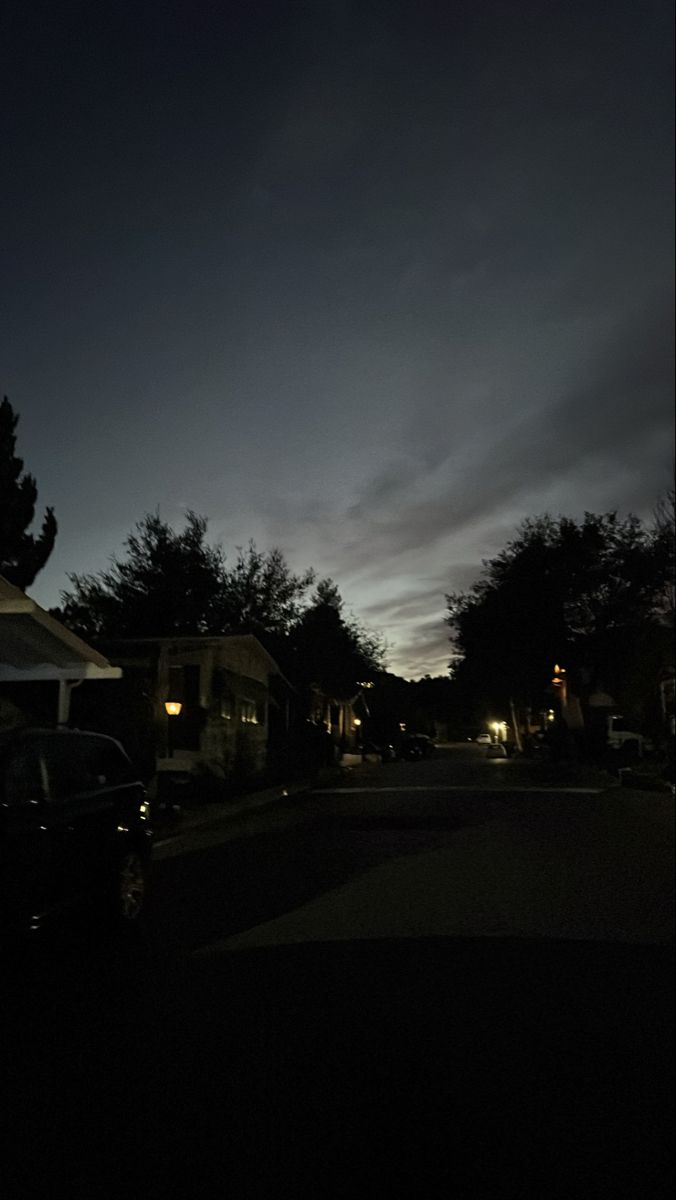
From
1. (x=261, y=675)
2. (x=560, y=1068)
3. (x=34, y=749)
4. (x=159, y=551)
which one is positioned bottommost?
(x=560, y=1068)

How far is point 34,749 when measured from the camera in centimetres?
759

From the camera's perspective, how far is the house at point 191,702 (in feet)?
83.3

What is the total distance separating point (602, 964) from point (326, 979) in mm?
1968

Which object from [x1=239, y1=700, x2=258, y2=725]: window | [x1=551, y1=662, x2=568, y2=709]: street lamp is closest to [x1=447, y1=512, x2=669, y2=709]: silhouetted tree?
[x1=551, y1=662, x2=568, y2=709]: street lamp

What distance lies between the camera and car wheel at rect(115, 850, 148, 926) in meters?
8.49

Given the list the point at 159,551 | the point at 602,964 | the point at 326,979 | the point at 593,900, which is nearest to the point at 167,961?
the point at 326,979

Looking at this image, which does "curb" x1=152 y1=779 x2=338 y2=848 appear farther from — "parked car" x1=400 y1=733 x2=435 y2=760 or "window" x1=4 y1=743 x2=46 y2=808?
"parked car" x1=400 y1=733 x2=435 y2=760

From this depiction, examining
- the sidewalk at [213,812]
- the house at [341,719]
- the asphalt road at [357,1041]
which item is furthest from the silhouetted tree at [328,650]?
the asphalt road at [357,1041]

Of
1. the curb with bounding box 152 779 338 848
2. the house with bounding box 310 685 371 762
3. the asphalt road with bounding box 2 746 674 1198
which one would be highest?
the house with bounding box 310 685 371 762

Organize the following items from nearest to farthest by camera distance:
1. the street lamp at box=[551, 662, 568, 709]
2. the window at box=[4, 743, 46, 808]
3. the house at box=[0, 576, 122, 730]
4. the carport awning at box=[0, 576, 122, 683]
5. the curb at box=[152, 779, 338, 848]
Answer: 1. the window at box=[4, 743, 46, 808]
2. the house at box=[0, 576, 122, 730]
3. the carport awning at box=[0, 576, 122, 683]
4. the curb at box=[152, 779, 338, 848]
5. the street lamp at box=[551, 662, 568, 709]

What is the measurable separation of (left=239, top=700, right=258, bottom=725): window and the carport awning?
1779 cm

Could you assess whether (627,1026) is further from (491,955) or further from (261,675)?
(261,675)

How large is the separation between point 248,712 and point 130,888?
97.3 ft

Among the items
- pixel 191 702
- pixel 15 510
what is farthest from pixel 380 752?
pixel 15 510
